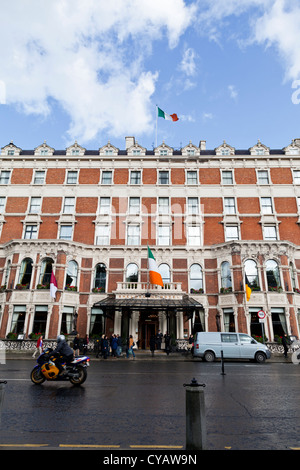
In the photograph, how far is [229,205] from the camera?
29.4 metres

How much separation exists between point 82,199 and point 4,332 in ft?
46.8

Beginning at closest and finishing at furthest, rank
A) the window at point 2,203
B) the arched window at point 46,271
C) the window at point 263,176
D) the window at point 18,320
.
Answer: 1. the window at point 18,320
2. the arched window at point 46,271
3. the window at point 2,203
4. the window at point 263,176

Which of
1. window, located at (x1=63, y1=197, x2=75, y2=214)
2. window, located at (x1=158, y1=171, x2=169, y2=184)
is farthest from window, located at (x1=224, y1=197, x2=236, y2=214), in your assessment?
window, located at (x1=63, y1=197, x2=75, y2=214)

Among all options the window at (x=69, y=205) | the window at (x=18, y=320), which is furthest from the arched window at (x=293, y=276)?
the window at (x=18, y=320)

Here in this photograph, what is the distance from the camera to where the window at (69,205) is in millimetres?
29547

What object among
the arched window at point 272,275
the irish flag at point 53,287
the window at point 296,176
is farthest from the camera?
the window at point 296,176

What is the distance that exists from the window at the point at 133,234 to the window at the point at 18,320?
36.4ft

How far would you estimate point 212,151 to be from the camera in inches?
1340

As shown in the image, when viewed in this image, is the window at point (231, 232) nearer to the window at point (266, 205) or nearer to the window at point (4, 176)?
the window at point (266, 205)

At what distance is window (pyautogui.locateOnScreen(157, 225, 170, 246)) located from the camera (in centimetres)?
2825

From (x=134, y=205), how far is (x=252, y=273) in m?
13.3

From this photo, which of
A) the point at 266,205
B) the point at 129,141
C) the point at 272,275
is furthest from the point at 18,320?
the point at 266,205

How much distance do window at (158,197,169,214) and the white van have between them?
14.1 m

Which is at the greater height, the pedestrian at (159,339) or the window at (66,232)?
the window at (66,232)
